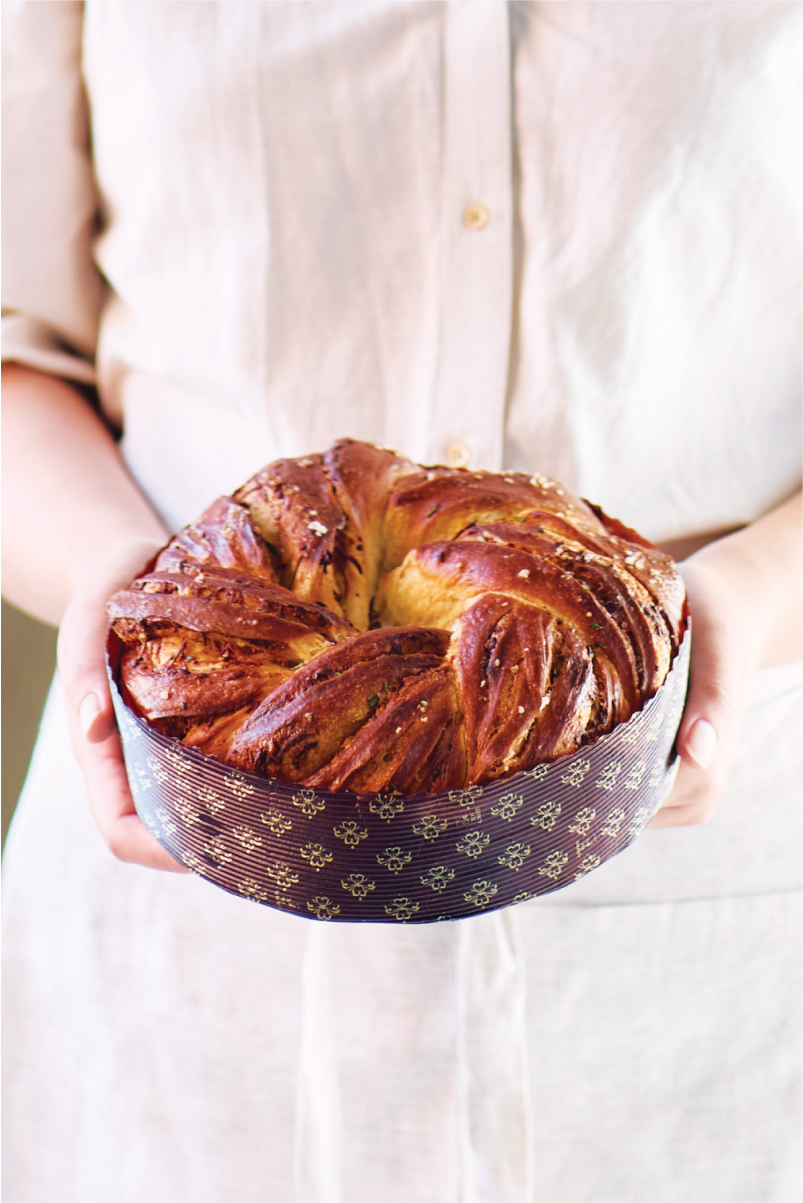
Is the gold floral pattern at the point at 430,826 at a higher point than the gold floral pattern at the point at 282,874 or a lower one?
higher

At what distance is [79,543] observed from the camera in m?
0.90

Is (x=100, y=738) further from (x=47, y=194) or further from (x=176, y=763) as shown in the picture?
(x=47, y=194)

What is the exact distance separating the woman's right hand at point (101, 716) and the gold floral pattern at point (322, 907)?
0.15 m

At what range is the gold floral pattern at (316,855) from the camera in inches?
20.5

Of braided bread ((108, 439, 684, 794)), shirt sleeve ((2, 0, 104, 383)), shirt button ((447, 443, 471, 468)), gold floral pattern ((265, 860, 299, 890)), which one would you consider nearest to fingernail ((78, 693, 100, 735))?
braided bread ((108, 439, 684, 794))

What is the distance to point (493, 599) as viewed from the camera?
1.83 feet

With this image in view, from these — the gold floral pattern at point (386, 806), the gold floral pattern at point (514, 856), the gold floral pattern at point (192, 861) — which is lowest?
the gold floral pattern at point (192, 861)

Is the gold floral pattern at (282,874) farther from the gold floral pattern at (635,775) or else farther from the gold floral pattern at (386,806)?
the gold floral pattern at (635,775)

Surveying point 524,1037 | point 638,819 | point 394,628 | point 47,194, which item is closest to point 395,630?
point 394,628

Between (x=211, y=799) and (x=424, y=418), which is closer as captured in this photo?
(x=211, y=799)

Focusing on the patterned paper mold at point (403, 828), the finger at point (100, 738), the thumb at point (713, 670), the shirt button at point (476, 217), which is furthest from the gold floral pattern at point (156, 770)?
the shirt button at point (476, 217)

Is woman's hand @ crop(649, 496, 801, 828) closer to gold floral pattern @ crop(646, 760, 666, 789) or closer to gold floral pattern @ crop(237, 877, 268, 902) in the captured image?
gold floral pattern @ crop(646, 760, 666, 789)

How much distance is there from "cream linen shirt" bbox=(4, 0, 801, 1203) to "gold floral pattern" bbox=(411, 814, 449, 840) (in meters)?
0.42

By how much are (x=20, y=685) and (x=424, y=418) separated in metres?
1.11
